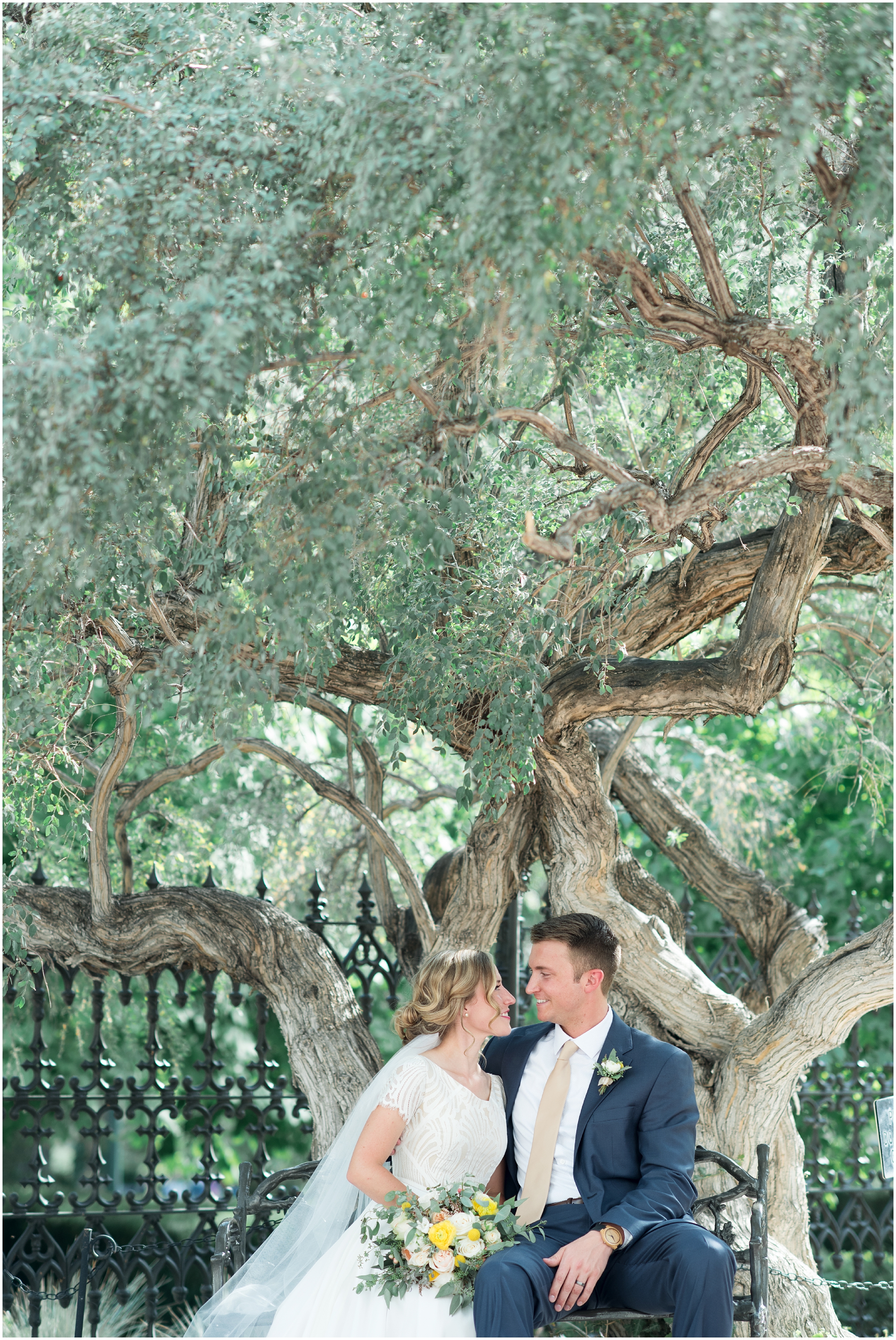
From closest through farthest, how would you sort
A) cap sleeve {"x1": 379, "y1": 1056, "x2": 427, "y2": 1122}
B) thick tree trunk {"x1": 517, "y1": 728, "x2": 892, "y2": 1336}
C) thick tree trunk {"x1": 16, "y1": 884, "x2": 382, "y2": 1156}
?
1. cap sleeve {"x1": 379, "y1": 1056, "x2": 427, "y2": 1122}
2. thick tree trunk {"x1": 517, "y1": 728, "x2": 892, "y2": 1336}
3. thick tree trunk {"x1": 16, "y1": 884, "x2": 382, "y2": 1156}

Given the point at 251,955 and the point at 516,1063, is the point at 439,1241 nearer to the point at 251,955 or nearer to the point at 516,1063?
the point at 516,1063

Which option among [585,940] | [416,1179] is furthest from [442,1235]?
[585,940]

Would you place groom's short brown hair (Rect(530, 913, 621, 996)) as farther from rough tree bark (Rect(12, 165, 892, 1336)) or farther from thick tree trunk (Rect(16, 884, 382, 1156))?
thick tree trunk (Rect(16, 884, 382, 1156))

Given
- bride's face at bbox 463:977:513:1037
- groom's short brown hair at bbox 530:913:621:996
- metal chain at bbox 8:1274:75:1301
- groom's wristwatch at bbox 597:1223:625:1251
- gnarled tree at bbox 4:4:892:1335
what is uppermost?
gnarled tree at bbox 4:4:892:1335

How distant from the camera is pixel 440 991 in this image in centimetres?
365

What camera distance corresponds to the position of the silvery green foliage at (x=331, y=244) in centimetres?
258

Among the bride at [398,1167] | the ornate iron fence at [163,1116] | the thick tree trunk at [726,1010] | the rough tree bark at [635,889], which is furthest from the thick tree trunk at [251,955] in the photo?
the bride at [398,1167]

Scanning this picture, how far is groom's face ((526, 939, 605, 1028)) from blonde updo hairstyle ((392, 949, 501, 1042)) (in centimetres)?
16

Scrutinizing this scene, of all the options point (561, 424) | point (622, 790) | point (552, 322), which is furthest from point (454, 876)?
point (552, 322)

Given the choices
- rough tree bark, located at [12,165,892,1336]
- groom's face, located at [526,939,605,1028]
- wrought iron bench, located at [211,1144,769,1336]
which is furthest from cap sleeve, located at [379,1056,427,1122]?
rough tree bark, located at [12,165,892,1336]

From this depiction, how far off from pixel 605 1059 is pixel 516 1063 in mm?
322

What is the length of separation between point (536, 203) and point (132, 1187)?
856cm

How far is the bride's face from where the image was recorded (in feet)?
11.9

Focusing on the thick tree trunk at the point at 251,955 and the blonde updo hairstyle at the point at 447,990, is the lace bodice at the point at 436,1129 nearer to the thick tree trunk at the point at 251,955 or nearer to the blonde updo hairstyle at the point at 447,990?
the blonde updo hairstyle at the point at 447,990
